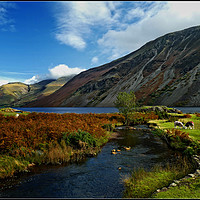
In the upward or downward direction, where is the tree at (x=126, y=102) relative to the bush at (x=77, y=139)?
upward

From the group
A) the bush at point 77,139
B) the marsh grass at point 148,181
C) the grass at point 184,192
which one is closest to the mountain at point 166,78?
the bush at point 77,139

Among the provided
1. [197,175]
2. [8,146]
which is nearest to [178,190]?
[197,175]

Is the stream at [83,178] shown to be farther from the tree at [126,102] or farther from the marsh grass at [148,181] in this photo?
the tree at [126,102]

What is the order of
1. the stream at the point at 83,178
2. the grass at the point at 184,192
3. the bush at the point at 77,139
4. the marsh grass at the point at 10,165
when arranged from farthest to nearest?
the bush at the point at 77,139, the marsh grass at the point at 10,165, the stream at the point at 83,178, the grass at the point at 184,192

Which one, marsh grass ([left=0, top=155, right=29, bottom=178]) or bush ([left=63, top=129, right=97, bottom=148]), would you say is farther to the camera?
bush ([left=63, top=129, right=97, bottom=148])

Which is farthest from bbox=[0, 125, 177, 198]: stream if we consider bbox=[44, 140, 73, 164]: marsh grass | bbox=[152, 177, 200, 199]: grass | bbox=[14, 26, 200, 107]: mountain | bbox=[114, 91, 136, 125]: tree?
bbox=[14, 26, 200, 107]: mountain

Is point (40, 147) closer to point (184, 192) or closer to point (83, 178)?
point (83, 178)

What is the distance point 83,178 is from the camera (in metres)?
10.1

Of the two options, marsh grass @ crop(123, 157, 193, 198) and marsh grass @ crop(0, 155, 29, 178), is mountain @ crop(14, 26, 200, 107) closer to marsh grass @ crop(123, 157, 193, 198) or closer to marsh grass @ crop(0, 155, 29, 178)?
marsh grass @ crop(123, 157, 193, 198)

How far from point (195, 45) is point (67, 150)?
610 feet

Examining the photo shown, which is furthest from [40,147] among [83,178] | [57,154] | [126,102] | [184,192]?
[126,102]

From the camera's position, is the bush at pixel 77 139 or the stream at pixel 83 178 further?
the bush at pixel 77 139

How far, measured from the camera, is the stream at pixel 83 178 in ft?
27.3

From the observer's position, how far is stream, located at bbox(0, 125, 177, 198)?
8.31 m
